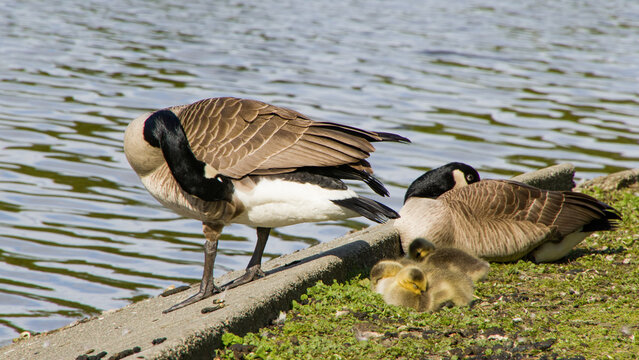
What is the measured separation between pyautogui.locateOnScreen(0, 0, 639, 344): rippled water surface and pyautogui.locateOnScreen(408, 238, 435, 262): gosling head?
7.61ft

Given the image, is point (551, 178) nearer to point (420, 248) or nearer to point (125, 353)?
point (420, 248)

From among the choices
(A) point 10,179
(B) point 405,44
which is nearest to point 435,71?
(B) point 405,44

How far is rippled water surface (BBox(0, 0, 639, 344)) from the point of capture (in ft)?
23.1

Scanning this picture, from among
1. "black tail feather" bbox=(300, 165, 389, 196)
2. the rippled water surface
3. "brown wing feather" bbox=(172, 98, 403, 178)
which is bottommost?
the rippled water surface

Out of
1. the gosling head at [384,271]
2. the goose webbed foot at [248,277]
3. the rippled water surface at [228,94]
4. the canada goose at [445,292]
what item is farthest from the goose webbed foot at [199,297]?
the rippled water surface at [228,94]

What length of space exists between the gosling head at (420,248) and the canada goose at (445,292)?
1.81 feet

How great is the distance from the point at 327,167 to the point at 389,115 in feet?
24.3

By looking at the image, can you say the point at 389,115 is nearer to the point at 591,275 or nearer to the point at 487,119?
the point at 487,119

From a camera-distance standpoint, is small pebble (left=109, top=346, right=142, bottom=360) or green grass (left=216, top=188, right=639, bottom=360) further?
green grass (left=216, top=188, right=639, bottom=360)

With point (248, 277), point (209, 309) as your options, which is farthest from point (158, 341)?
point (248, 277)

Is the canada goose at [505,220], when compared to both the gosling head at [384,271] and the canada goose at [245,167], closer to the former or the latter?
the gosling head at [384,271]

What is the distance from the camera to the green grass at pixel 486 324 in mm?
3793

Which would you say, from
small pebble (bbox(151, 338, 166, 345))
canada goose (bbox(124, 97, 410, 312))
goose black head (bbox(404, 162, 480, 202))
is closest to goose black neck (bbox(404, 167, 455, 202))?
goose black head (bbox(404, 162, 480, 202))

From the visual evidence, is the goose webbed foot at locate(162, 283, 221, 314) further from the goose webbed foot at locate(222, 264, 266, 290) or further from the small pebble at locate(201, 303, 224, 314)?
the small pebble at locate(201, 303, 224, 314)
